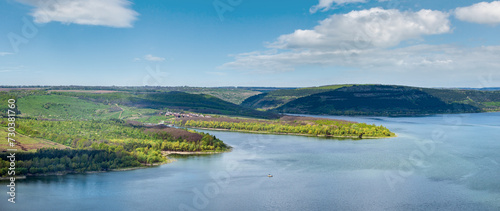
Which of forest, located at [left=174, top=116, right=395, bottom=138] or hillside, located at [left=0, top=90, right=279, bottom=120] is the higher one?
hillside, located at [left=0, top=90, right=279, bottom=120]

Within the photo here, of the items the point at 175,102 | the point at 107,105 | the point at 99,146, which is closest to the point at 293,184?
the point at 99,146

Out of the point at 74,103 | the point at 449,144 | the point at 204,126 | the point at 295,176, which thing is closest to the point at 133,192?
the point at 295,176

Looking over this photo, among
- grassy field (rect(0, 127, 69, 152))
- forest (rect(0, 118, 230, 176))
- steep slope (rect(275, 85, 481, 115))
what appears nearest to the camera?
forest (rect(0, 118, 230, 176))

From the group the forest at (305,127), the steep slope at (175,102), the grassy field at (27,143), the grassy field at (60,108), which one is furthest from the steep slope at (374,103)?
the grassy field at (27,143)

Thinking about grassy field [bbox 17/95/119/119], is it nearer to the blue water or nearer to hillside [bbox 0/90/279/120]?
hillside [bbox 0/90/279/120]

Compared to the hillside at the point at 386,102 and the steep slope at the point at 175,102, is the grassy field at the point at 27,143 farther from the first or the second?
the hillside at the point at 386,102

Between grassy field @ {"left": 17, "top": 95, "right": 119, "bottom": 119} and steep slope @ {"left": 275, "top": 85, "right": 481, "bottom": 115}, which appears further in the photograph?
steep slope @ {"left": 275, "top": 85, "right": 481, "bottom": 115}

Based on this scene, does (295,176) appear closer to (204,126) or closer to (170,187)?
(170,187)

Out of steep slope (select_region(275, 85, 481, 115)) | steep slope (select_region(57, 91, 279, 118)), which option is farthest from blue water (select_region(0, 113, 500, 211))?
steep slope (select_region(275, 85, 481, 115))

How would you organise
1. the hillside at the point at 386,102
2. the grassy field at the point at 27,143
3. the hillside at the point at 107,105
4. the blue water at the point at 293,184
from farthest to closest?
1. the hillside at the point at 386,102
2. the hillside at the point at 107,105
3. the grassy field at the point at 27,143
4. the blue water at the point at 293,184
